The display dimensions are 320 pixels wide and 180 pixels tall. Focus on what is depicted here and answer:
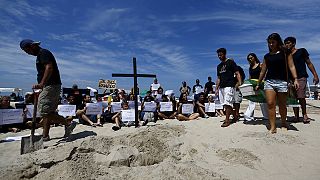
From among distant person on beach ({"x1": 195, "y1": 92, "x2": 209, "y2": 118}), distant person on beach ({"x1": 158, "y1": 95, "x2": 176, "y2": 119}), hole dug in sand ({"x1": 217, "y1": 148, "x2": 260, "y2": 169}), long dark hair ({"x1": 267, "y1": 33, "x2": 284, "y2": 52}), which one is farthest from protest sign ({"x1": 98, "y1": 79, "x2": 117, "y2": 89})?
hole dug in sand ({"x1": 217, "y1": 148, "x2": 260, "y2": 169})

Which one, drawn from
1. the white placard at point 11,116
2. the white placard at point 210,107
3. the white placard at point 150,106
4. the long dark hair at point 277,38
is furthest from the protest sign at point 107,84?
the long dark hair at point 277,38

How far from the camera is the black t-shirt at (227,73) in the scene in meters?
6.59

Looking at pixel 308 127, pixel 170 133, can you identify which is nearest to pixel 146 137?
pixel 170 133

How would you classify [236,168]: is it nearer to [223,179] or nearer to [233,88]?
[223,179]

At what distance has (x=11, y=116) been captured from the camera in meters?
7.98

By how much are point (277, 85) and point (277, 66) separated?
0.38m

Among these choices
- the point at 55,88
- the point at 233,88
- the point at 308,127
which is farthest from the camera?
the point at 233,88

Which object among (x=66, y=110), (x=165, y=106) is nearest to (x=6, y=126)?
(x=66, y=110)

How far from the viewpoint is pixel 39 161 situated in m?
3.80

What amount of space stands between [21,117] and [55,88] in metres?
3.72

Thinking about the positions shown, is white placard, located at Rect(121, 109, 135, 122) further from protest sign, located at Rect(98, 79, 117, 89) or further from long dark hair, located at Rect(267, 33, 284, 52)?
protest sign, located at Rect(98, 79, 117, 89)

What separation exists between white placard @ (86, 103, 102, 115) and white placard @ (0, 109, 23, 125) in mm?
1964

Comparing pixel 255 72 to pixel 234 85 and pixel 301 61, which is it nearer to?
pixel 234 85

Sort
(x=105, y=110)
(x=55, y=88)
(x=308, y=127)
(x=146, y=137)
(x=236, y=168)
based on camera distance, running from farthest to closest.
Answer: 1. (x=105, y=110)
2. (x=308, y=127)
3. (x=55, y=88)
4. (x=146, y=137)
5. (x=236, y=168)
